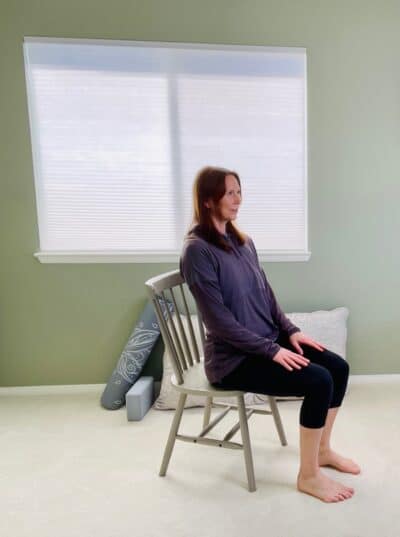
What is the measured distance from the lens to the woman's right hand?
1423 mm

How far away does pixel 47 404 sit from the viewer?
2.34m

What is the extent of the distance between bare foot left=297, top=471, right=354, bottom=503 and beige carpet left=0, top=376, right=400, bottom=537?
3cm

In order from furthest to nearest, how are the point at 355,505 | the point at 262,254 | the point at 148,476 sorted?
the point at 262,254, the point at 148,476, the point at 355,505

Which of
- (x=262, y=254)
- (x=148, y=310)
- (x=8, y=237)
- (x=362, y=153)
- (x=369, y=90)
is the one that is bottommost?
(x=148, y=310)

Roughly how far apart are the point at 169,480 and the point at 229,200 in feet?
3.88

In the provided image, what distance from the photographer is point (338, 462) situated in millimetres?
1625

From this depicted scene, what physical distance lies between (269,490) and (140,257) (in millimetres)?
1452

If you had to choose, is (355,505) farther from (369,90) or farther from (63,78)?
(63,78)

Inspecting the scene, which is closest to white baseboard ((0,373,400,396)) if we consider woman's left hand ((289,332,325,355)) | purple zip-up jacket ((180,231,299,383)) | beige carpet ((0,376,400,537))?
beige carpet ((0,376,400,537))

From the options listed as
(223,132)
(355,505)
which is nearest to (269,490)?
(355,505)

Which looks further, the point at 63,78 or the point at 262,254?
the point at 262,254

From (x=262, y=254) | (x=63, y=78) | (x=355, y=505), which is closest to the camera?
(x=355, y=505)

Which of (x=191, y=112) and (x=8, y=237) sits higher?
(x=191, y=112)

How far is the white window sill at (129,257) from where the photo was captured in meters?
2.37
